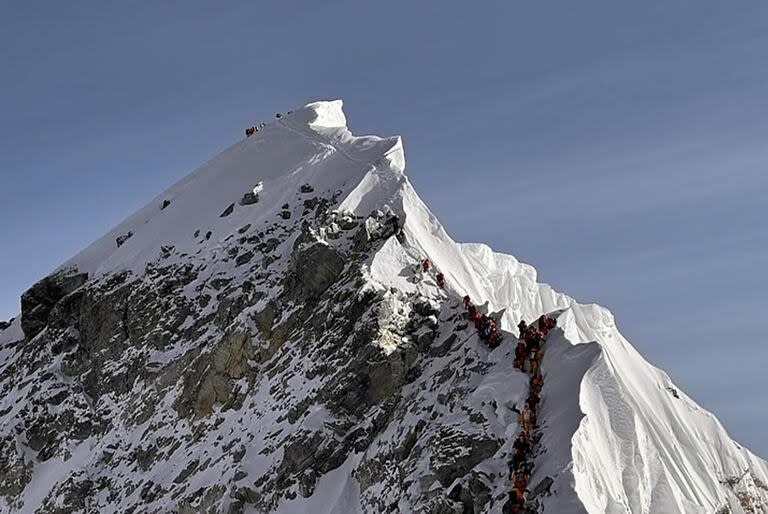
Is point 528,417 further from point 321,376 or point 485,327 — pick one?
point 321,376

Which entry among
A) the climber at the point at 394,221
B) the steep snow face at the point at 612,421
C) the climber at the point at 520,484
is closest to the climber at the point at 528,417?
the steep snow face at the point at 612,421

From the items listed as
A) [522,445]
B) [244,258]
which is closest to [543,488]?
[522,445]

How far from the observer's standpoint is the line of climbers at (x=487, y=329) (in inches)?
1538

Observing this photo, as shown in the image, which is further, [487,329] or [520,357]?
[487,329]

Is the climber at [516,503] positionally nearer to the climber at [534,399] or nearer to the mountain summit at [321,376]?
the mountain summit at [321,376]

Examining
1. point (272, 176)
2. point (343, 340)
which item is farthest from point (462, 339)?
point (272, 176)

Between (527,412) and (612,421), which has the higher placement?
(527,412)

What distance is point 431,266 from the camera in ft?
150

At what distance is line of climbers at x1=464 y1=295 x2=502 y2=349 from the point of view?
39.1 meters

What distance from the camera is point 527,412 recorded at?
3494cm

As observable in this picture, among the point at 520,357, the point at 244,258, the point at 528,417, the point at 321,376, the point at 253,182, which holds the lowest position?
the point at 528,417

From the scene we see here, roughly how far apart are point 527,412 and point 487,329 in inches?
204

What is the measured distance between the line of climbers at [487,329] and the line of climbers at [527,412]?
1335mm

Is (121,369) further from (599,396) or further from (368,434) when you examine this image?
(599,396)
